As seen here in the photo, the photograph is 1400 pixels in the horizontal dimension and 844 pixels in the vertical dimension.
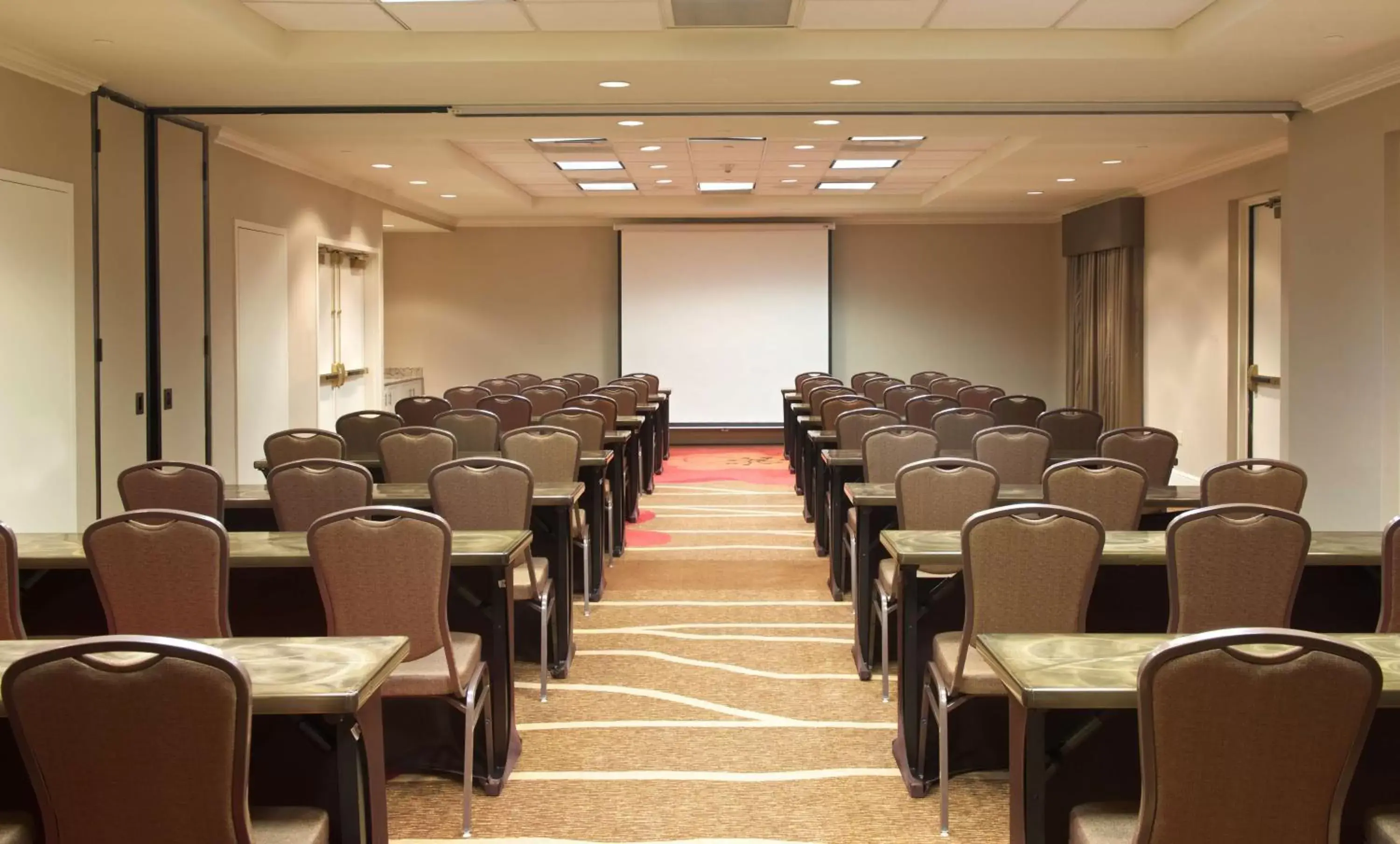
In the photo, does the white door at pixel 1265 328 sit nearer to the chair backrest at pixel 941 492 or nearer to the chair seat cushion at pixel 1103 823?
the chair backrest at pixel 941 492

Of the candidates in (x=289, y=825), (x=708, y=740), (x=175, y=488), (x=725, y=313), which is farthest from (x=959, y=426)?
(x=725, y=313)

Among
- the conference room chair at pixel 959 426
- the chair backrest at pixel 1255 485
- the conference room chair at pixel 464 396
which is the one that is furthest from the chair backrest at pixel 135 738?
the conference room chair at pixel 464 396

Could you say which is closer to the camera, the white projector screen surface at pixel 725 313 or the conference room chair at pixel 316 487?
the conference room chair at pixel 316 487

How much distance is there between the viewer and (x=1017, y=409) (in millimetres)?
8656

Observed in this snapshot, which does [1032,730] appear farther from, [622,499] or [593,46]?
[622,499]

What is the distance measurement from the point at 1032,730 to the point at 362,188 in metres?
10.9

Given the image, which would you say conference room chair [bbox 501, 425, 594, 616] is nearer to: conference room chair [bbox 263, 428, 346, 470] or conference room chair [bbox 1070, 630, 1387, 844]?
conference room chair [bbox 263, 428, 346, 470]

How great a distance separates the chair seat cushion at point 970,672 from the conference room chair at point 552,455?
9.28 ft

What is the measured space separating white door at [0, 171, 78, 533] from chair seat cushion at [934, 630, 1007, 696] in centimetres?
471

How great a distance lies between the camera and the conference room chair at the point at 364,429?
7.83 m

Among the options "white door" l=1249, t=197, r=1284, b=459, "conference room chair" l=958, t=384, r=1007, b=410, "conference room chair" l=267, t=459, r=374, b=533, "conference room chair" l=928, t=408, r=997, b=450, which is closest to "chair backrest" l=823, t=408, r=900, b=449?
"conference room chair" l=928, t=408, r=997, b=450

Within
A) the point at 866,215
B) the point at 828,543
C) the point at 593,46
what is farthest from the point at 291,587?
the point at 866,215

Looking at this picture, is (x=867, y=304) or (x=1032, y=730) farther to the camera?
(x=867, y=304)

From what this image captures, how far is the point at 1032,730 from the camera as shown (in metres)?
2.64
